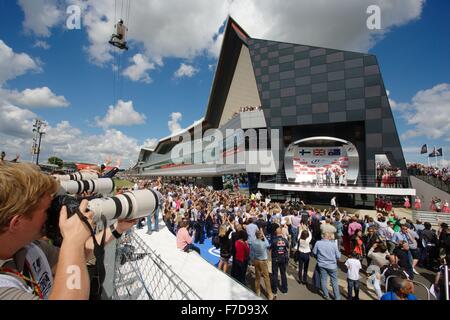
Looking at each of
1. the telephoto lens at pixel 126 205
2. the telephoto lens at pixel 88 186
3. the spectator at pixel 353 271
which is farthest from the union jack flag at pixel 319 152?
the telephoto lens at pixel 126 205

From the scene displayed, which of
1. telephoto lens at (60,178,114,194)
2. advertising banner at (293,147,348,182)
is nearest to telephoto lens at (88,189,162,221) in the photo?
telephoto lens at (60,178,114,194)

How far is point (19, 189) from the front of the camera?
3.64 ft

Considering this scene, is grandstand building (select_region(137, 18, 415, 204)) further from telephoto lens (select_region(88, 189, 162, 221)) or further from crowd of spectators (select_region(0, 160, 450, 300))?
telephoto lens (select_region(88, 189, 162, 221))

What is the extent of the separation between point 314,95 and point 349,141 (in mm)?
5555

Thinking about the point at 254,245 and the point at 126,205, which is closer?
the point at 126,205

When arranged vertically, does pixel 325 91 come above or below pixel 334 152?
above

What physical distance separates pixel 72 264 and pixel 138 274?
2901 mm

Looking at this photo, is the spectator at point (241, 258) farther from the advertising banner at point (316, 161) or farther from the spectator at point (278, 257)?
the advertising banner at point (316, 161)

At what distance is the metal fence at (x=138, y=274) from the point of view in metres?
3.08

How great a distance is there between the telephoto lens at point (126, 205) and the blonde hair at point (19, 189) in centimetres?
35

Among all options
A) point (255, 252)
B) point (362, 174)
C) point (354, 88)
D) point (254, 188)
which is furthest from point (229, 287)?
point (254, 188)

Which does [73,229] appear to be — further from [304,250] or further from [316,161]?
[316,161]

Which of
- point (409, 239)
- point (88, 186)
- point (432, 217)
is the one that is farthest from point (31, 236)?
point (432, 217)

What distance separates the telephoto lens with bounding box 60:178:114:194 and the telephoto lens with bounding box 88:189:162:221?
1474 mm
